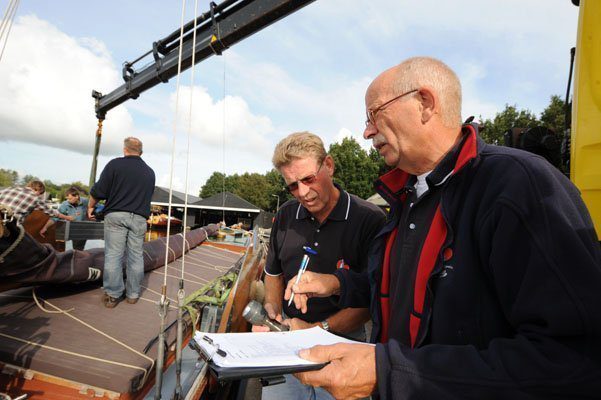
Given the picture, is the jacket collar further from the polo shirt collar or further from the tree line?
the tree line

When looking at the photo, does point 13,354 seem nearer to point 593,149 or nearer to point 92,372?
point 92,372

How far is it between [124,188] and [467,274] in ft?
10.9

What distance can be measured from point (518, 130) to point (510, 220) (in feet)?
7.03

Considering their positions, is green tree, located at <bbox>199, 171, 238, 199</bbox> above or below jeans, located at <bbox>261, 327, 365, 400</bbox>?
above

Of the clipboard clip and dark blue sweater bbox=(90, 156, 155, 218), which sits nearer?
the clipboard clip

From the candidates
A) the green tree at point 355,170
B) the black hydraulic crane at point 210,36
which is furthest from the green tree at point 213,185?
the black hydraulic crane at point 210,36

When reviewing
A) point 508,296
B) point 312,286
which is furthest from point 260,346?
point 508,296

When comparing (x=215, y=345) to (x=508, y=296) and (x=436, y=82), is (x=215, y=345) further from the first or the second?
(x=436, y=82)

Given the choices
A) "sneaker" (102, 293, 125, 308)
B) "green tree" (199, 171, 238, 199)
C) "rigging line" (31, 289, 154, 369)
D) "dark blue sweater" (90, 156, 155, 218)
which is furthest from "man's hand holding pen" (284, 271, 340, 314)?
"green tree" (199, 171, 238, 199)

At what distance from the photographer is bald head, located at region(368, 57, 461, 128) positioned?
111 cm

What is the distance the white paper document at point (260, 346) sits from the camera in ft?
3.00

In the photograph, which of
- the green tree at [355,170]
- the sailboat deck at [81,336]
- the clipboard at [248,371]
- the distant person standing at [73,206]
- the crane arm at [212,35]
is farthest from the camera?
the green tree at [355,170]

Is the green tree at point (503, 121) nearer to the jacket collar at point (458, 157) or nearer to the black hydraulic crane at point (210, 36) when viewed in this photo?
the black hydraulic crane at point (210, 36)

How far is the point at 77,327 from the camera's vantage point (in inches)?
85.4
